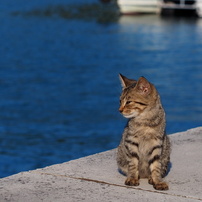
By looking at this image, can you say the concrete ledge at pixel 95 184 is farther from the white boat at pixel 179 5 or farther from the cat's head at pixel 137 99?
the white boat at pixel 179 5

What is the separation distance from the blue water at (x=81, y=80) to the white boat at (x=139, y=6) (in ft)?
3.90

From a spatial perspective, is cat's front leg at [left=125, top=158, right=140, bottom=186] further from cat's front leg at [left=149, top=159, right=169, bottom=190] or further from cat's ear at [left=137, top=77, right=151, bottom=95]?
cat's ear at [left=137, top=77, right=151, bottom=95]

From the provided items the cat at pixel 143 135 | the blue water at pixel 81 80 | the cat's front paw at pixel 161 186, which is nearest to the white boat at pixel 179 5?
the blue water at pixel 81 80

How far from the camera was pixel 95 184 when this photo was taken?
6086 mm

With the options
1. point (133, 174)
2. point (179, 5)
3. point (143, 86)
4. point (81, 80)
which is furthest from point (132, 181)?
point (179, 5)

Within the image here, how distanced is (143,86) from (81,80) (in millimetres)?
26222

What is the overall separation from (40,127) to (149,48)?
89.7 feet

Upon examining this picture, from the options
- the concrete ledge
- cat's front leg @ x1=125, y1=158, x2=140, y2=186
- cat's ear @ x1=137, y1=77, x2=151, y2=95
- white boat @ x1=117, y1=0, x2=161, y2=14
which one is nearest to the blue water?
white boat @ x1=117, y1=0, x2=161, y2=14

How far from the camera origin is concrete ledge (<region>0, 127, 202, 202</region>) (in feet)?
18.7

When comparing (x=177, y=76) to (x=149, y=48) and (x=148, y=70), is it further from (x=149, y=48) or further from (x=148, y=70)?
(x=149, y=48)

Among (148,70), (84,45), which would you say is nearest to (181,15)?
(84,45)

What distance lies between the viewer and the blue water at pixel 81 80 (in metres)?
18.7

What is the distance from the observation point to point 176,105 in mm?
24828

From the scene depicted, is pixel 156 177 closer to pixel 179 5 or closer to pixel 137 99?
pixel 137 99
